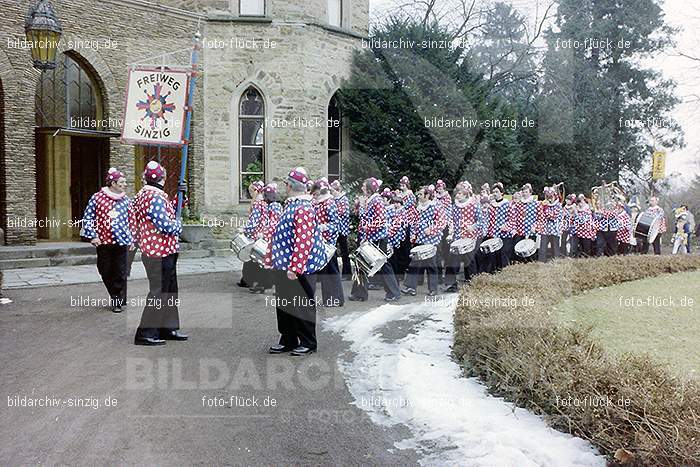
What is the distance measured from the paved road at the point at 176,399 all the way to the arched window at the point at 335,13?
15.6m

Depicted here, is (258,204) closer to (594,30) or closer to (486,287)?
(486,287)

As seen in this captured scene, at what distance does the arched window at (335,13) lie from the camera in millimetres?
22812

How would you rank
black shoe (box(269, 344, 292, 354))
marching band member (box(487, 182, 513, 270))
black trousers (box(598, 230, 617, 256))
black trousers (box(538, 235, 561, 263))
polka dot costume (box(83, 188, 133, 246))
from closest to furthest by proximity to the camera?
black shoe (box(269, 344, 292, 354))
polka dot costume (box(83, 188, 133, 246))
marching band member (box(487, 182, 513, 270))
black trousers (box(538, 235, 561, 263))
black trousers (box(598, 230, 617, 256))

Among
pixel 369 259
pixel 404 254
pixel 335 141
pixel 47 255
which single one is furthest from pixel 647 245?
pixel 47 255

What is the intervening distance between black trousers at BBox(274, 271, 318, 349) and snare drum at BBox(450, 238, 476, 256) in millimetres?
5953

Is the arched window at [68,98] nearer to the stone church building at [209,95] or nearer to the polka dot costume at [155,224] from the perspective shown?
the stone church building at [209,95]

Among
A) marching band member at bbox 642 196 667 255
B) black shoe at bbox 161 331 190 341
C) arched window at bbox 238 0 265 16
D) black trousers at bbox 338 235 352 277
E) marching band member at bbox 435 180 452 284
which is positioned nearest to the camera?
black shoe at bbox 161 331 190 341

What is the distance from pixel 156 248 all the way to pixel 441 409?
4.12m

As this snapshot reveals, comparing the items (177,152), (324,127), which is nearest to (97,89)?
(177,152)

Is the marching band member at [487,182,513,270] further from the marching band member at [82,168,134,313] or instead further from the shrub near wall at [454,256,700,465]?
the marching band member at [82,168,134,313]

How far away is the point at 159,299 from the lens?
8.15 meters

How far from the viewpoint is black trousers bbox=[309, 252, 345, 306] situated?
1096 cm

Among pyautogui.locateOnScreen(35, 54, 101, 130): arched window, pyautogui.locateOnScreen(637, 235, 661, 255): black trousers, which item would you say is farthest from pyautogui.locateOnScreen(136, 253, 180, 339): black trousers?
pyautogui.locateOnScreen(637, 235, 661, 255): black trousers

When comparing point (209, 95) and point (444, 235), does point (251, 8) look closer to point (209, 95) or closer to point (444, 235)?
point (209, 95)
